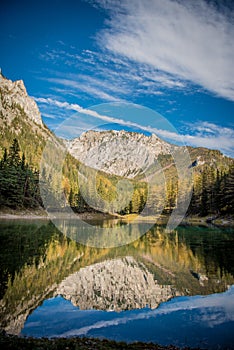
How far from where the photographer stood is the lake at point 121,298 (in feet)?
33.1

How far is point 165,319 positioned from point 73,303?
13.2 feet

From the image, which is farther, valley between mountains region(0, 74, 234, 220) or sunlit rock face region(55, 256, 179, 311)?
valley between mountains region(0, 74, 234, 220)

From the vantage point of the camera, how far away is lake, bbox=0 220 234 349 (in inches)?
397

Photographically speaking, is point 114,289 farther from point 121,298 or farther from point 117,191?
point 117,191

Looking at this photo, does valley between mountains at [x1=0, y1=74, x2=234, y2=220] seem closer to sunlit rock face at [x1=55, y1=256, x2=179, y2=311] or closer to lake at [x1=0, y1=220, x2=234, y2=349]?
lake at [x1=0, y1=220, x2=234, y2=349]

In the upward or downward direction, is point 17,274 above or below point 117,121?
below

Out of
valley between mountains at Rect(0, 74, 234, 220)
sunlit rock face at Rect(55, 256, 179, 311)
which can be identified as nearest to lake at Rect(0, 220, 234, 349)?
sunlit rock face at Rect(55, 256, 179, 311)

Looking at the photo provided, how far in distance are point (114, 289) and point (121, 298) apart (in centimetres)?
133

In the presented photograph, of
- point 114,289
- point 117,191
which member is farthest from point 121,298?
point 117,191

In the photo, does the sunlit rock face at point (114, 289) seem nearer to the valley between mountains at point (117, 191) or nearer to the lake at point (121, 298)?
the lake at point (121, 298)

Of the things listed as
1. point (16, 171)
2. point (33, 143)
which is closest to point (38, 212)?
point (16, 171)

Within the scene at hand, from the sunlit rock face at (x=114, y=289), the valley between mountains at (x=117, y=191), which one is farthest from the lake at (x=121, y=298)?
the valley between mountains at (x=117, y=191)

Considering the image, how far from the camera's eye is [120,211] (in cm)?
12656

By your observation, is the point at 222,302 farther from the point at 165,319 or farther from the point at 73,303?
the point at 73,303
